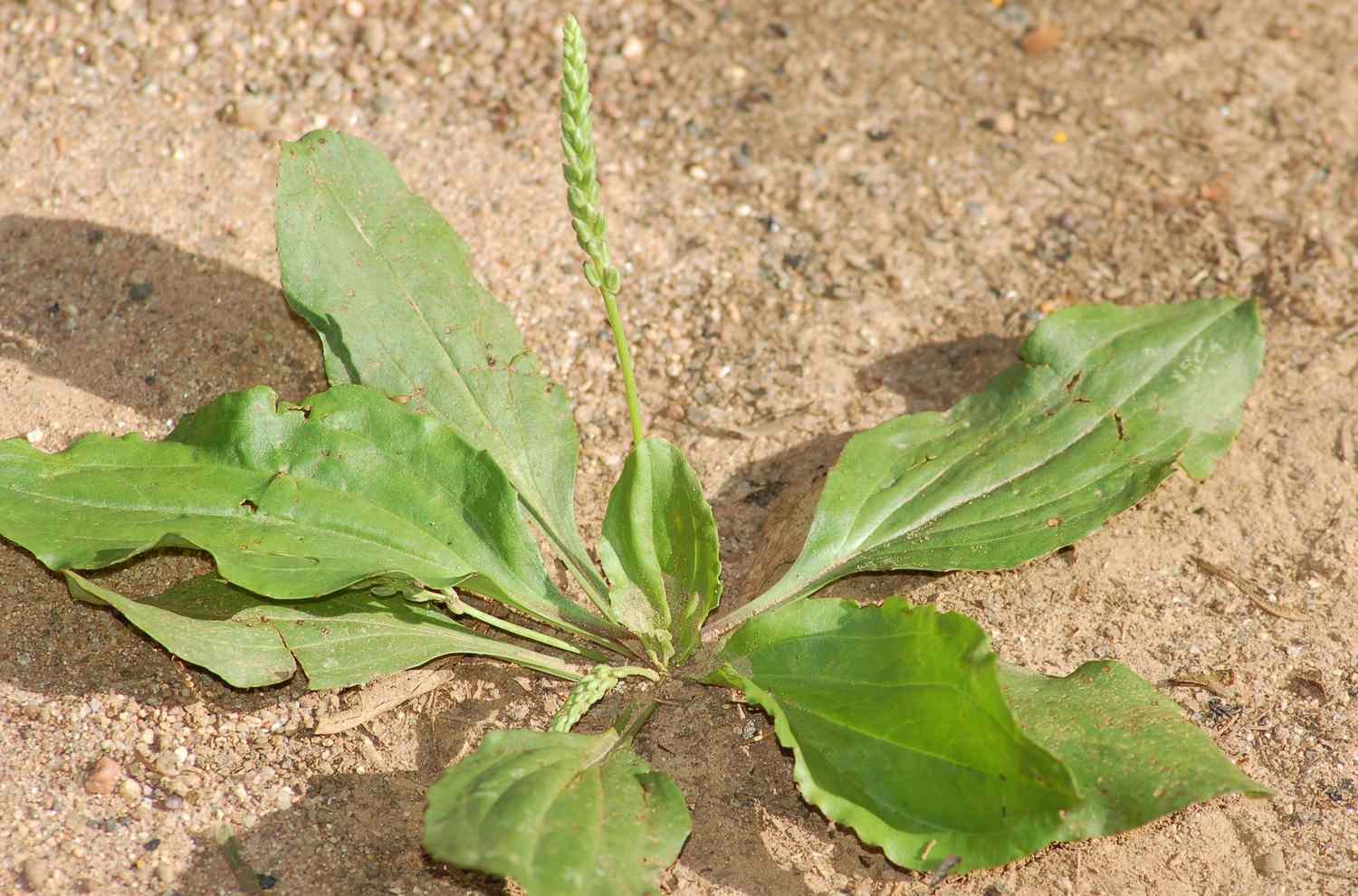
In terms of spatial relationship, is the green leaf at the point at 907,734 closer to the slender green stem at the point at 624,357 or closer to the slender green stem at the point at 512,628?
the slender green stem at the point at 512,628

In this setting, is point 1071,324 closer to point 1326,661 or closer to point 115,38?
point 1326,661

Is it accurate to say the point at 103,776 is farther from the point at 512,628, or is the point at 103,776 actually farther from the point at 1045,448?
the point at 1045,448

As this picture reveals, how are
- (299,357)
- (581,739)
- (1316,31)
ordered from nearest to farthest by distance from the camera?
(581,739) < (299,357) < (1316,31)

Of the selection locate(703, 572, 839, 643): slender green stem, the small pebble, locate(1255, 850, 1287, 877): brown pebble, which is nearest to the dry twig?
locate(1255, 850, 1287, 877): brown pebble

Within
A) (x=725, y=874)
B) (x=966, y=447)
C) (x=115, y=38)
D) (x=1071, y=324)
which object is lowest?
(x=725, y=874)

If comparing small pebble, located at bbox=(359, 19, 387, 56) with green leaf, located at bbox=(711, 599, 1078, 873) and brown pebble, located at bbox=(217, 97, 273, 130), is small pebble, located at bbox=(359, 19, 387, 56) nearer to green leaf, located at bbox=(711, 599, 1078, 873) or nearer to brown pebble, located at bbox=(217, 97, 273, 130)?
brown pebble, located at bbox=(217, 97, 273, 130)

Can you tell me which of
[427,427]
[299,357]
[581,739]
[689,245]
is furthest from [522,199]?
[581,739]

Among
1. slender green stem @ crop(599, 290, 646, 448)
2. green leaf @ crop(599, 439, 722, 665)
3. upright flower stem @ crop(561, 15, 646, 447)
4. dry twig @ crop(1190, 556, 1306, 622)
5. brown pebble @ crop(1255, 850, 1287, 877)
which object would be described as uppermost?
upright flower stem @ crop(561, 15, 646, 447)
